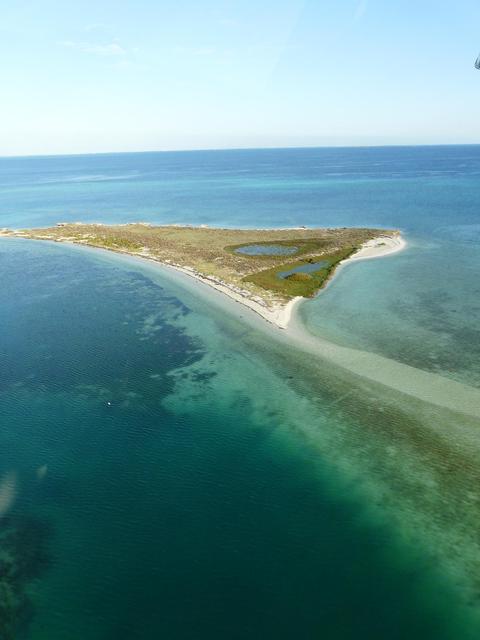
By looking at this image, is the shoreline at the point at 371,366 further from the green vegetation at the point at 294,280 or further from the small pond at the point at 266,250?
the small pond at the point at 266,250

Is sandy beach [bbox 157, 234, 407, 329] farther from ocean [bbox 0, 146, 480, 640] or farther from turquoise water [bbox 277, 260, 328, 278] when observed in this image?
turquoise water [bbox 277, 260, 328, 278]

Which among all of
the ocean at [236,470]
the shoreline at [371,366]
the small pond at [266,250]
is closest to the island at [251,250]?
the small pond at [266,250]

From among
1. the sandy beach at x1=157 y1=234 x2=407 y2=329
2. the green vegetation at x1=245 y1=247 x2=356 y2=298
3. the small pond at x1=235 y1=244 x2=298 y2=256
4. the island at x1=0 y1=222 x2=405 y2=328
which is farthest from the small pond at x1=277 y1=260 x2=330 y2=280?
the small pond at x1=235 y1=244 x2=298 y2=256

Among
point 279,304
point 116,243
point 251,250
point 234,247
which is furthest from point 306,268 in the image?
point 116,243

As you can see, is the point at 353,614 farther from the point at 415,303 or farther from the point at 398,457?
the point at 415,303

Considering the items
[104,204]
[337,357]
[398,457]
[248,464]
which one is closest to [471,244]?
[337,357]

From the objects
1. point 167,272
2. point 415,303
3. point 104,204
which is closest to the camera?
point 415,303

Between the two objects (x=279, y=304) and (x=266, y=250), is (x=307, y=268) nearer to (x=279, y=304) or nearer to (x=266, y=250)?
(x=266, y=250)

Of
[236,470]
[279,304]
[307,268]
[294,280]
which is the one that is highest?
[236,470]
